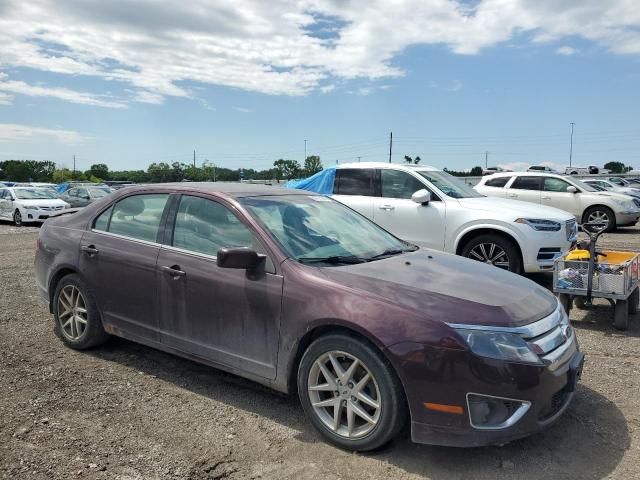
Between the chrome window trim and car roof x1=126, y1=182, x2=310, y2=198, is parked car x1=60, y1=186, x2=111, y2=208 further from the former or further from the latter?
the chrome window trim

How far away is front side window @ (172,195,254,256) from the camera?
400 centimetres

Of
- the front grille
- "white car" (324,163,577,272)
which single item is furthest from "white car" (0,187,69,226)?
the front grille

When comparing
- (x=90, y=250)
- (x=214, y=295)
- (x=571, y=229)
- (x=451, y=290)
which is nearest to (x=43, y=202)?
(x=90, y=250)

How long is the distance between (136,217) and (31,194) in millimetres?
18400

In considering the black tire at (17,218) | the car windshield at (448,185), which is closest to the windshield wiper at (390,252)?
the car windshield at (448,185)

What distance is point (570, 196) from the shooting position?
613 inches

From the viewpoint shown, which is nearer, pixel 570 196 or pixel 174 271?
pixel 174 271

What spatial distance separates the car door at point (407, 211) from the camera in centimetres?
802

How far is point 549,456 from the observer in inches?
129

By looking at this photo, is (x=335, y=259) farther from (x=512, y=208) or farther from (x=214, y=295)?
(x=512, y=208)

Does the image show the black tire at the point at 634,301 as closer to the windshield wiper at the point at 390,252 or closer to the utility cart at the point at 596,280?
the utility cart at the point at 596,280

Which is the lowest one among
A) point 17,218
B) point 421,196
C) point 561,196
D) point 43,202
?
point 17,218

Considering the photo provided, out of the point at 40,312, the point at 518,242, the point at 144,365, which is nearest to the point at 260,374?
the point at 144,365

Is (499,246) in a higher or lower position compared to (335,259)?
lower
